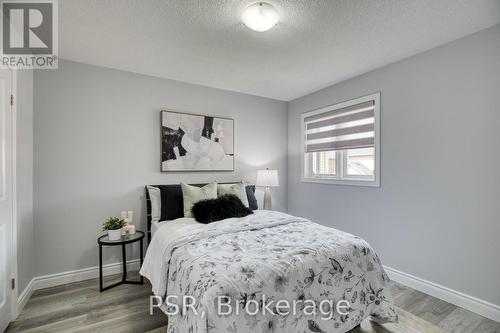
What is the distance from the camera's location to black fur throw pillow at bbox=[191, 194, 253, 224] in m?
2.50

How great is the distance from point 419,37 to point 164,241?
9.63 feet

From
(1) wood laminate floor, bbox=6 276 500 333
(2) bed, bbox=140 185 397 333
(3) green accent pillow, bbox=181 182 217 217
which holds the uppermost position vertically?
(3) green accent pillow, bbox=181 182 217 217

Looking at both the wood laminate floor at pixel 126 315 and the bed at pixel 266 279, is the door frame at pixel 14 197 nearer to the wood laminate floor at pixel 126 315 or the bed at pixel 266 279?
the wood laminate floor at pixel 126 315

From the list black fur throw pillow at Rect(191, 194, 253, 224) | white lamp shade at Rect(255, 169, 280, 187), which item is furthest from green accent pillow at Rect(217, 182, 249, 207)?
white lamp shade at Rect(255, 169, 280, 187)

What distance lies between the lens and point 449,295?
2273 mm

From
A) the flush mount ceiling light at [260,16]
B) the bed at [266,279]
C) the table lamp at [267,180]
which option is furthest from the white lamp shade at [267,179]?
the flush mount ceiling light at [260,16]

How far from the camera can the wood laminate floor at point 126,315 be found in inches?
74.8

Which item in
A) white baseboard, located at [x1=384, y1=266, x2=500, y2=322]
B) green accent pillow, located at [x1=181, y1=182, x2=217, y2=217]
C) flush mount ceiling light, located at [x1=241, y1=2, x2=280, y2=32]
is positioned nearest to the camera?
flush mount ceiling light, located at [x1=241, y1=2, x2=280, y2=32]

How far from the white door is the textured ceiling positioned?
75 cm

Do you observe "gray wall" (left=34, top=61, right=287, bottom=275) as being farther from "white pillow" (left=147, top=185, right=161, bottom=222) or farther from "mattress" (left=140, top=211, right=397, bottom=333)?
"mattress" (left=140, top=211, right=397, bottom=333)

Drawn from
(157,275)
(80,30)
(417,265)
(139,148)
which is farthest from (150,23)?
(417,265)

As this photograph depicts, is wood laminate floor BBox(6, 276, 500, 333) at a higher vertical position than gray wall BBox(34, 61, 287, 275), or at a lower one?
lower

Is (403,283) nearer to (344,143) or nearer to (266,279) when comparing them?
(344,143)

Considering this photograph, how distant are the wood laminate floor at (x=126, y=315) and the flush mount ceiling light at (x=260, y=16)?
249 centimetres
